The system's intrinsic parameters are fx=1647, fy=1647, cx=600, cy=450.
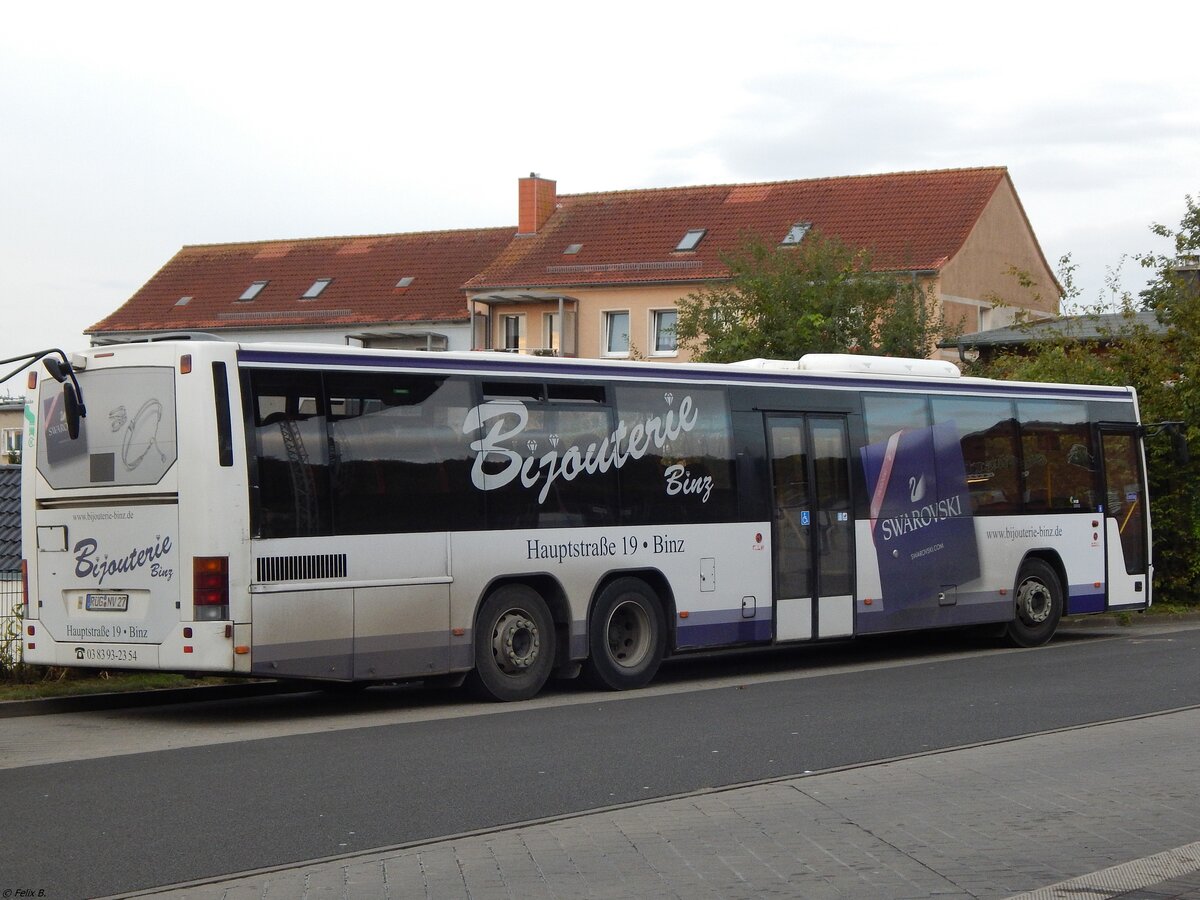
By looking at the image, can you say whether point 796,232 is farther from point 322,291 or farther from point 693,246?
point 322,291

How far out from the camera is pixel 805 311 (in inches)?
1238

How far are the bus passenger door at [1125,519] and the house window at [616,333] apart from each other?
33.2 meters

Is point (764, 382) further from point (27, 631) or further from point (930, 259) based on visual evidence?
point (930, 259)

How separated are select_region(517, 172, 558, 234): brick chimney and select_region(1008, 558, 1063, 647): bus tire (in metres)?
39.8

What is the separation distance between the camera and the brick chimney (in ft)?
189

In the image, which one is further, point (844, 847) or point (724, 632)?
point (724, 632)

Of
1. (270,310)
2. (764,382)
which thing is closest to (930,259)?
(270,310)

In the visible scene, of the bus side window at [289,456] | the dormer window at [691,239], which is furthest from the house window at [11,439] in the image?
the dormer window at [691,239]

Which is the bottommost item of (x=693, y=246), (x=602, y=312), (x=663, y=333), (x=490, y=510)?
(x=490, y=510)

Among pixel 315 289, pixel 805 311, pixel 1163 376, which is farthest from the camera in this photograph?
pixel 315 289

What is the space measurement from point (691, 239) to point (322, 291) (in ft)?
49.8

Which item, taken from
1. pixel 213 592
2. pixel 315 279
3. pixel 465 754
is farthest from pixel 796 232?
pixel 465 754

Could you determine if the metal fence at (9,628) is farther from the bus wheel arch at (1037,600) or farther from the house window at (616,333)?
the house window at (616,333)

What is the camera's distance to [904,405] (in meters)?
17.9
